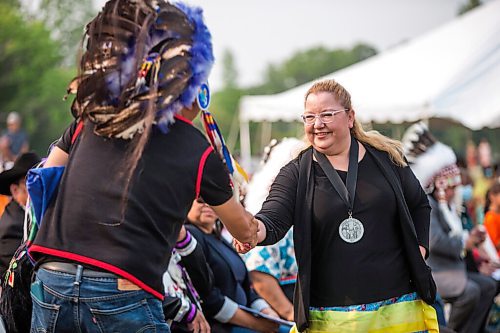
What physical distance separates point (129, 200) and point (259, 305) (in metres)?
2.36

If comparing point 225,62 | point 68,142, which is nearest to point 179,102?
point 68,142

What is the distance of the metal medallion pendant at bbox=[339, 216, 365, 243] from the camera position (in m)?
3.36

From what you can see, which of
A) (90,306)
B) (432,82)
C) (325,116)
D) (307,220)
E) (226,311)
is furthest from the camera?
(432,82)

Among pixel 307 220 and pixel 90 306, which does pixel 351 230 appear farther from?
pixel 90 306

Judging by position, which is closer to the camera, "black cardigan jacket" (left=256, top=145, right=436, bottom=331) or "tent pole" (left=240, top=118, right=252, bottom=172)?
"black cardigan jacket" (left=256, top=145, right=436, bottom=331)

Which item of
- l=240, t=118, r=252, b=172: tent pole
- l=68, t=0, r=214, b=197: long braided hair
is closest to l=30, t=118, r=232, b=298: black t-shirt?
l=68, t=0, r=214, b=197: long braided hair

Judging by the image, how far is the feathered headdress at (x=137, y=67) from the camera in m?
2.43

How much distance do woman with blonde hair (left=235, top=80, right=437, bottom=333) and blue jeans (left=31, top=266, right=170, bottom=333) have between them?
95cm

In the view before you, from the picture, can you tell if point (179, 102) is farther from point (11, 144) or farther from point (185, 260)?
point (11, 144)

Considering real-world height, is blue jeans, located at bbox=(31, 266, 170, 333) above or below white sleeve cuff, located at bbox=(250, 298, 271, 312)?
above

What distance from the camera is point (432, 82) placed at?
10.3 m

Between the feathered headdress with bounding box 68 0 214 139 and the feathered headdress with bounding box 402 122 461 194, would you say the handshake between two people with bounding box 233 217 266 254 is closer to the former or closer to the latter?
the feathered headdress with bounding box 68 0 214 139

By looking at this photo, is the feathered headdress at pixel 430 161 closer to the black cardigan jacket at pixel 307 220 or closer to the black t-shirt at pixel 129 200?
the black cardigan jacket at pixel 307 220

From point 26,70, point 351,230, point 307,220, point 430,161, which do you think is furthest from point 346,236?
point 26,70
